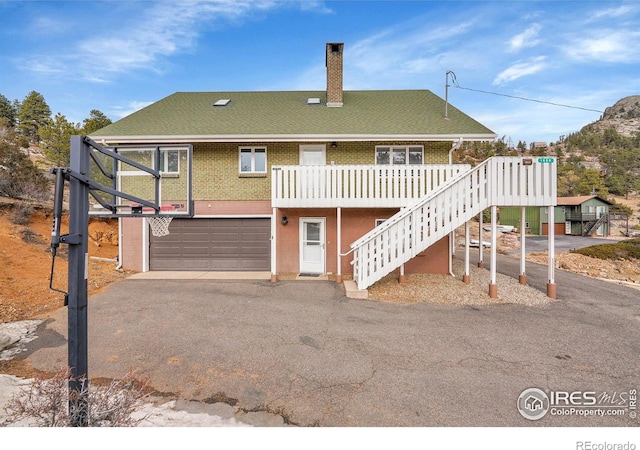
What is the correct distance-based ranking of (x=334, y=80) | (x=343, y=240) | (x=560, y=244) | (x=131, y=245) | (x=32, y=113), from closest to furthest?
1. (x=343, y=240)
2. (x=131, y=245)
3. (x=334, y=80)
4. (x=560, y=244)
5. (x=32, y=113)

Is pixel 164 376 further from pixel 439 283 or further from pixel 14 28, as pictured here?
pixel 14 28

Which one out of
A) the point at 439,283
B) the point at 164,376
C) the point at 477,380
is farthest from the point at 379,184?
the point at 164,376

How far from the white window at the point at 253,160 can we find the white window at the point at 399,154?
15.3 feet

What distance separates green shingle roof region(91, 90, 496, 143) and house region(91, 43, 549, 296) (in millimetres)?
52

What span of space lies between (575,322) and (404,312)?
378cm

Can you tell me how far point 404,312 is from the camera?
7.25 metres

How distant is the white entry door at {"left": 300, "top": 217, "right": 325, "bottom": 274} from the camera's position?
11359 mm

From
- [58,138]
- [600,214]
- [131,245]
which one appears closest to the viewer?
[131,245]

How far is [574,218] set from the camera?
33.2 m

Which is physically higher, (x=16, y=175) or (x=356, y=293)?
(x=16, y=175)

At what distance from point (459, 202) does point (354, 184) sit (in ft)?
11.1

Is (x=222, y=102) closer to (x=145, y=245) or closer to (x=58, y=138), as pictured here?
(x=145, y=245)

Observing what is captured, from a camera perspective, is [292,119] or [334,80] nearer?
[292,119]

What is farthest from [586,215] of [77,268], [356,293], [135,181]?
[77,268]
